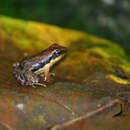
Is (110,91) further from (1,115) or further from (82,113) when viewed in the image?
(1,115)

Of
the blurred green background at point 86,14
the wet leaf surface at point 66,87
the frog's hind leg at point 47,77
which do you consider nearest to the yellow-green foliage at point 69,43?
the wet leaf surface at point 66,87

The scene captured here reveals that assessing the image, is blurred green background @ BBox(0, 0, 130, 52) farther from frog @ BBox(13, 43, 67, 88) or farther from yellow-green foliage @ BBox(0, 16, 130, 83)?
frog @ BBox(13, 43, 67, 88)

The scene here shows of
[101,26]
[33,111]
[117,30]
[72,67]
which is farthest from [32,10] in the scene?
[33,111]

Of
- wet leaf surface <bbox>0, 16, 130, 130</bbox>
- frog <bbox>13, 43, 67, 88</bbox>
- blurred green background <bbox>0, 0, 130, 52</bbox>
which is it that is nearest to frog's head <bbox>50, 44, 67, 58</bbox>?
frog <bbox>13, 43, 67, 88</bbox>

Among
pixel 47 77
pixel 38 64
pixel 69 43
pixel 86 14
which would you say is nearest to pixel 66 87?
pixel 47 77

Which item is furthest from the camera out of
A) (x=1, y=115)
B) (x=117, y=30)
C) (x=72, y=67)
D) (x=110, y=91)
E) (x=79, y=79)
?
(x=117, y=30)

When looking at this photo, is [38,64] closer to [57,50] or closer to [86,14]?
[57,50]

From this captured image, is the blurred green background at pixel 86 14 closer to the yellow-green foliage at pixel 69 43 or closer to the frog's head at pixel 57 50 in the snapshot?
the yellow-green foliage at pixel 69 43
